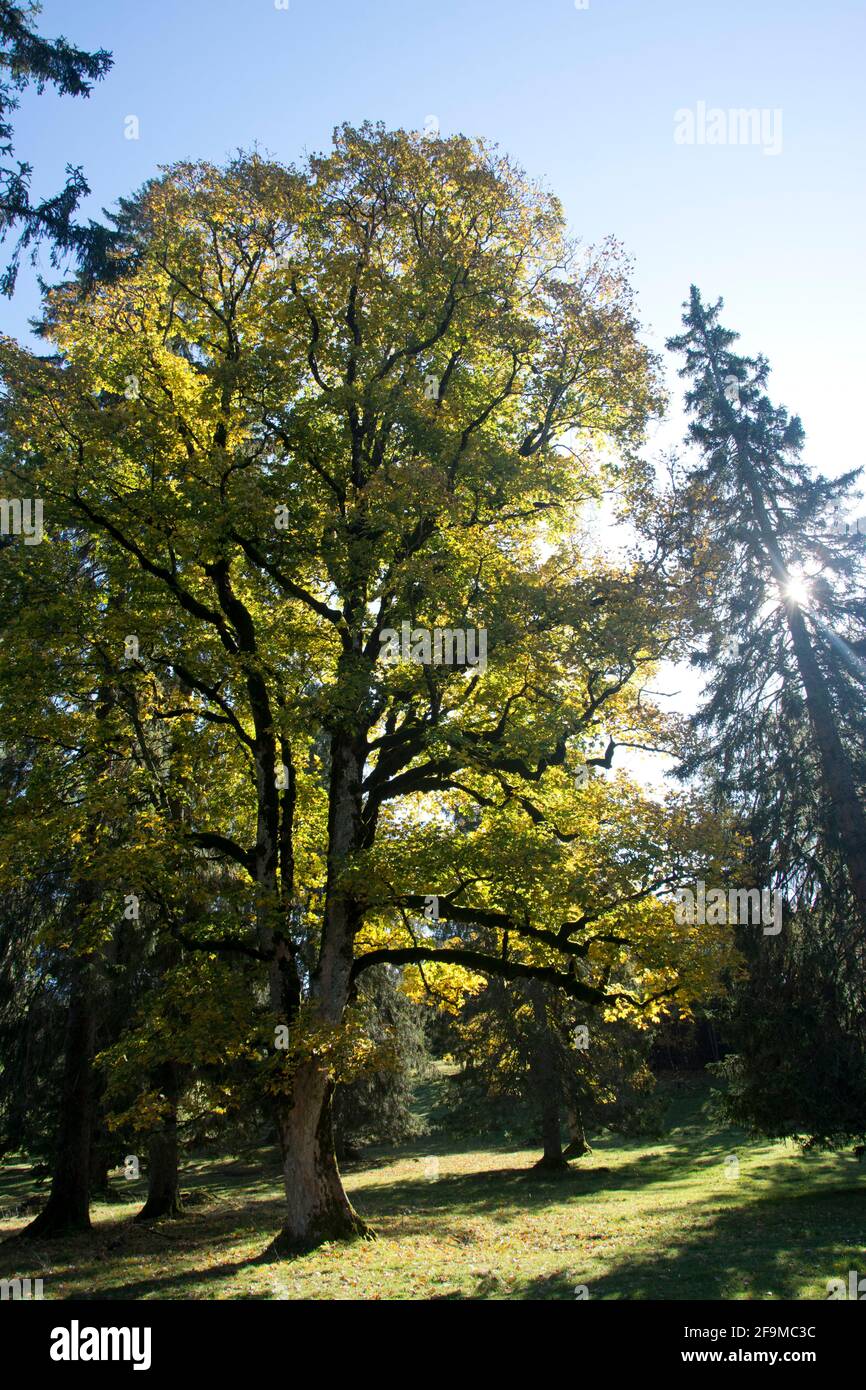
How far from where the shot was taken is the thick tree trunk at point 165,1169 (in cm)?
2092

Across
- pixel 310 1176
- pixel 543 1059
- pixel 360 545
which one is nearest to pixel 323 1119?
pixel 310 1176

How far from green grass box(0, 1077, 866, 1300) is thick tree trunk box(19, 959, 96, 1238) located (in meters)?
0.97

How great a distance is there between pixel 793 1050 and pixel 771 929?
2.38m

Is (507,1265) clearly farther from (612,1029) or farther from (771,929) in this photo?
(612,1029)

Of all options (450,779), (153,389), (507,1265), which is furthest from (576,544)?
(507,1265)

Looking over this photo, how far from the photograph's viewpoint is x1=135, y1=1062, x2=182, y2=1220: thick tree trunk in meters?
20.9

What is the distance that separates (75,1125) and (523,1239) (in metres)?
10.2

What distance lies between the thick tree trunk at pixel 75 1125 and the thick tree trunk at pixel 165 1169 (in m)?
1.76

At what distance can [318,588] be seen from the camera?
1678 cm
